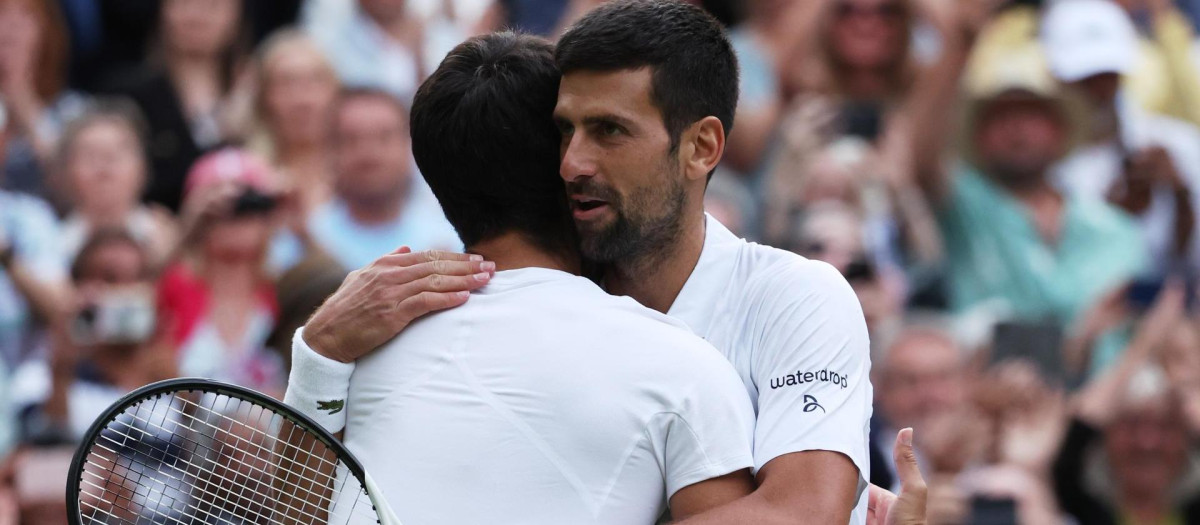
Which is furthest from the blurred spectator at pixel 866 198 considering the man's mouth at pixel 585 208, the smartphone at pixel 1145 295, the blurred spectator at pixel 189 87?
the man's mouth at pixel 585 208

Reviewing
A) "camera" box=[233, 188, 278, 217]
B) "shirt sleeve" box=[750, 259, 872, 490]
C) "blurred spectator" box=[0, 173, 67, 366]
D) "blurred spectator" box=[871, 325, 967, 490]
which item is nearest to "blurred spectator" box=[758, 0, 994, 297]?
"blurred spectator" box=[871, 325, 967, 490]

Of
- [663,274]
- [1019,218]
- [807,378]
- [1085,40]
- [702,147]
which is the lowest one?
[1019,218]

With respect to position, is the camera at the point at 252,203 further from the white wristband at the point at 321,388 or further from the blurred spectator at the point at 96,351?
the white wristband at the point at 321,388

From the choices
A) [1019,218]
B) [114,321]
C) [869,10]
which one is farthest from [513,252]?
[1019,218]

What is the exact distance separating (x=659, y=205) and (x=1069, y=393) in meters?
5.03

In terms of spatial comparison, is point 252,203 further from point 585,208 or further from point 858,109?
point 585,208

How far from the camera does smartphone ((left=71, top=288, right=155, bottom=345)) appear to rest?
6.98 metres

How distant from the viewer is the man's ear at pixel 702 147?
3.04 m

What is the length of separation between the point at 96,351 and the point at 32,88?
157cm

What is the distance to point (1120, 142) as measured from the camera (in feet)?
26.4

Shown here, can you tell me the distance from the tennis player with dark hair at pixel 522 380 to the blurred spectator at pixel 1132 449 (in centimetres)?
507

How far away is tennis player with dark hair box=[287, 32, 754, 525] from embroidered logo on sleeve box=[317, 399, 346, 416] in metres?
0.02

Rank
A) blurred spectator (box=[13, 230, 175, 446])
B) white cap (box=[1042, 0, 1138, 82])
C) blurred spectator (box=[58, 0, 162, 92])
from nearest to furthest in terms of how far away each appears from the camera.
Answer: blurred spectator (box=[13, 230, 175, 446]) → blurred spectator (box=[58, 0, 162, 92]) → white cap (box=[1042, 0, 1138, 82])

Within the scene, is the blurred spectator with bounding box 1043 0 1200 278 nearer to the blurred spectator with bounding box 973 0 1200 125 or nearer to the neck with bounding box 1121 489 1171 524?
the blurred spectator with bounding box 973 0 1200 125
